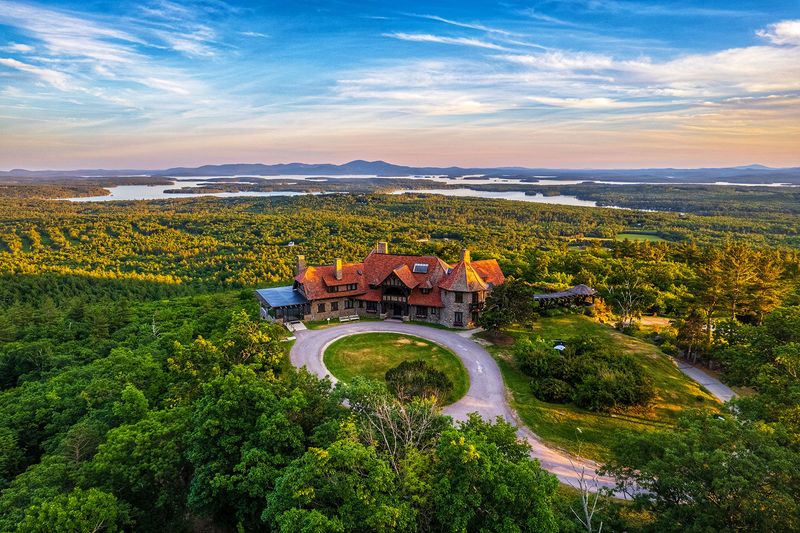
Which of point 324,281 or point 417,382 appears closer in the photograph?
point 417,382

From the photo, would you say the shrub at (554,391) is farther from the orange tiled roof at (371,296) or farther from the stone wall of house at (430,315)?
the orange tiled roof at (371,296)

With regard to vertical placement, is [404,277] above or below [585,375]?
above

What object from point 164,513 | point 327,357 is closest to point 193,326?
point 327,357

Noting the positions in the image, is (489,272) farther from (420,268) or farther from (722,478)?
(722,478)

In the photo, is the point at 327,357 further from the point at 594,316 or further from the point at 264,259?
the point at 264,259

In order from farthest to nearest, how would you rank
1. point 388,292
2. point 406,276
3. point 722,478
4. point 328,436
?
point 388,292 → point 406,276 → point 328,436 → point 722,478

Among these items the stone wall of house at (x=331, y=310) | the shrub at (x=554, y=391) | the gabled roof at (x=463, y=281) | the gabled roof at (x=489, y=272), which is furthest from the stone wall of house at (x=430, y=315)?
the shrub at (x=554, y=391)

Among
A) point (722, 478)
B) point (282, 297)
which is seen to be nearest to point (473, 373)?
point (722, 478)
